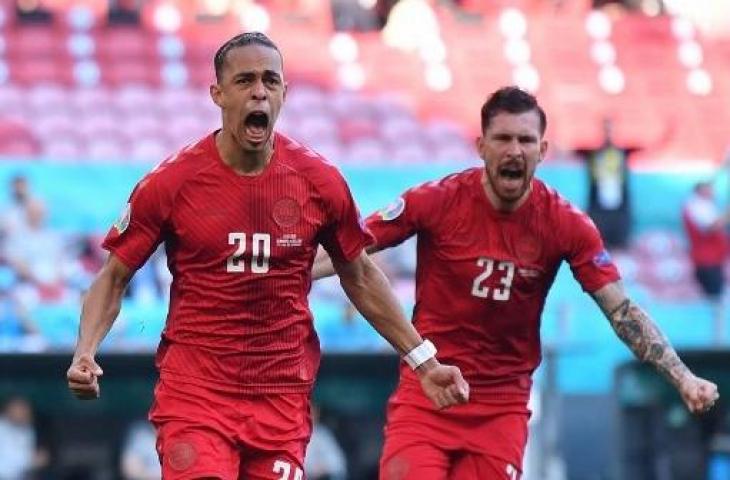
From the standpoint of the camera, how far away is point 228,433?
6.59m

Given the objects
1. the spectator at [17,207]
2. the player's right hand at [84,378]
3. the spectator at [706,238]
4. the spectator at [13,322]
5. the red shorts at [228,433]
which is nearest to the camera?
the player's right hand at [84,378]

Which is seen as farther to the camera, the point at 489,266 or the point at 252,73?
the point at 489,266

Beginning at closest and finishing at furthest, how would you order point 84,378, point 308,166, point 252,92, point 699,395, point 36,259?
point 84,378 < point 252,92 < point 308,166 < point 699,395 < point 36,259

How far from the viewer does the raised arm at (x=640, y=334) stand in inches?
303

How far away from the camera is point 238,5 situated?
69.6 feet

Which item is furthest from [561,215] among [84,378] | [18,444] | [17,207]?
[17,207]

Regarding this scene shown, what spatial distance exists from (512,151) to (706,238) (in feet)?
33.5

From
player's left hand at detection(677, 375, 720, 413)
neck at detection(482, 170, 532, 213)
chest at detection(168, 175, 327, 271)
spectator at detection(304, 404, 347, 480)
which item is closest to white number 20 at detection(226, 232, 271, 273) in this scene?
chest at detection(168, 175, 327, 271)

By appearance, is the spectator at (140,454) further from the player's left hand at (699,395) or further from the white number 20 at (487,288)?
the player's left hand at (699,395)

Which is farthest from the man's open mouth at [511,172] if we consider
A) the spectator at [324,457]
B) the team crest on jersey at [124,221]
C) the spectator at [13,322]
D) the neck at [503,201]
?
the spectator at [13,322]

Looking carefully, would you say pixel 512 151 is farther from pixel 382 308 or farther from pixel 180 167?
pixel 180 167

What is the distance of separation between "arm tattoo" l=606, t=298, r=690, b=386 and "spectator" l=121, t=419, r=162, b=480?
569 centimetres

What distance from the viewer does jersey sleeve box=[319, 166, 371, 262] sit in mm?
6820

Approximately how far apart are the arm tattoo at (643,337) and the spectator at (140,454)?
18.7 feet
